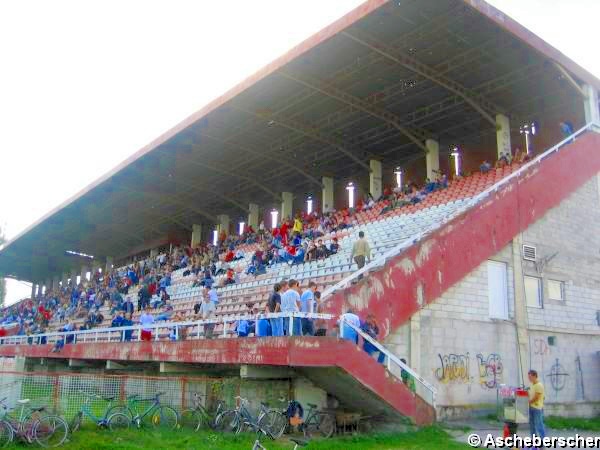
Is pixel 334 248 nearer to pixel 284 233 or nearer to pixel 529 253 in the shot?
pixel 529 253

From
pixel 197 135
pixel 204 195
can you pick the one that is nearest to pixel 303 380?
pixel 197 135

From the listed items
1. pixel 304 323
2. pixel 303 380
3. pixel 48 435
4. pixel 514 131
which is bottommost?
pixel 48 435

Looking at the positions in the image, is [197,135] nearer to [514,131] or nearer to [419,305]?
[514,131]

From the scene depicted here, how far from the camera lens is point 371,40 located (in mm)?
20781

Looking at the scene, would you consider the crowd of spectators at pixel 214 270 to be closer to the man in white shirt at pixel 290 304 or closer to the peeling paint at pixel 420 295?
the man in white shirt at pixel 290 304

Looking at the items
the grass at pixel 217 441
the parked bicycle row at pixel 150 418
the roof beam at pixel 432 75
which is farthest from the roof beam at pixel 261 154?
the grass at pixel 217 441

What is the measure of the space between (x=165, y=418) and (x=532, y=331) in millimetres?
10654

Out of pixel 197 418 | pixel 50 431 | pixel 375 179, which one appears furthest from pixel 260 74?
pixel 50 431

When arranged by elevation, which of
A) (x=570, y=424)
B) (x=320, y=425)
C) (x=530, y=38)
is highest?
(x=530, y=38)

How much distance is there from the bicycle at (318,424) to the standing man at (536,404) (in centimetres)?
395

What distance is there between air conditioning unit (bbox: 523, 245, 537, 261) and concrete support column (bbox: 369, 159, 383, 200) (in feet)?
40.5

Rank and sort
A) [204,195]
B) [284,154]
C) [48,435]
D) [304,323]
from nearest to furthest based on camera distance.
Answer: [48,435] → [304,323] → [284,154] → [204,195]

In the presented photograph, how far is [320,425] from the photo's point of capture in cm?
1347

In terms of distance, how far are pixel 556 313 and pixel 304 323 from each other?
386 inches
